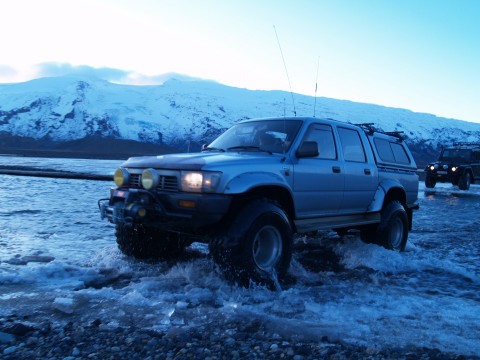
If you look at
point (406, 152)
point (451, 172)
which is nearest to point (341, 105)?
point (451, 172)

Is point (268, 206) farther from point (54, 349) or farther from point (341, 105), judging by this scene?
point (341, 105)

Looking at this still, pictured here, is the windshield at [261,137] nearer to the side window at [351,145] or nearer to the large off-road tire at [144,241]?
the side window at [351,145]

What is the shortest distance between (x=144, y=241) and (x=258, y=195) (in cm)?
164

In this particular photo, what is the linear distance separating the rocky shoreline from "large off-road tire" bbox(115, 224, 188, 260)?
200cm

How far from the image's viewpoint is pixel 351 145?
655 centimetres

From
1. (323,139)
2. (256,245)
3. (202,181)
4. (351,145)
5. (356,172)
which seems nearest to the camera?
(202,181)

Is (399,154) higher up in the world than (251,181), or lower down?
higher up

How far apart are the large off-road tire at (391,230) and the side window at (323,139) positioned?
1.52m

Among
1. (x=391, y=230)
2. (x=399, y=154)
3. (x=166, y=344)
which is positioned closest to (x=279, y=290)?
(x=166, y=344)

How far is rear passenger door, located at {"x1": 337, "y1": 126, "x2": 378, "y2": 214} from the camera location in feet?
20.4

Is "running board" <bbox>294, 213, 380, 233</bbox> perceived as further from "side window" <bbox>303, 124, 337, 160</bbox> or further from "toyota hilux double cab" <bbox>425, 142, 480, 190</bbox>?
"toyota hilux double cab" <bbox>425, 142, 480, 190</bbox>

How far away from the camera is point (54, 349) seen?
3105mm

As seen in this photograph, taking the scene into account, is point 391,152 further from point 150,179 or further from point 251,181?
point 150,179

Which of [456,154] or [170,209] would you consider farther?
[456,154]
